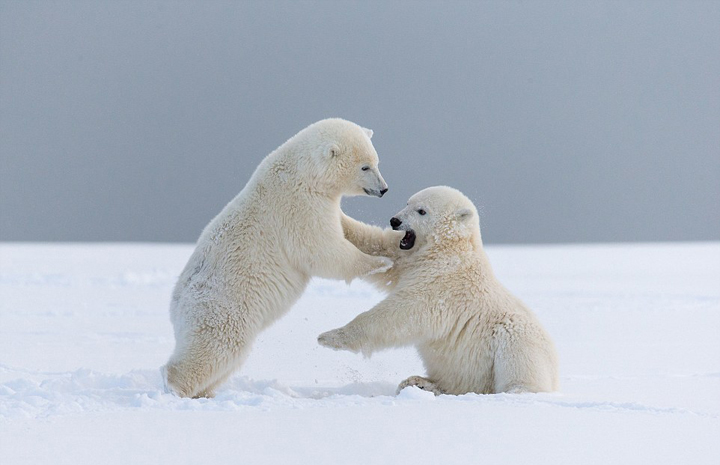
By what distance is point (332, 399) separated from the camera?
4789 mm

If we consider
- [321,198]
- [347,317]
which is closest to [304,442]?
[321,198]

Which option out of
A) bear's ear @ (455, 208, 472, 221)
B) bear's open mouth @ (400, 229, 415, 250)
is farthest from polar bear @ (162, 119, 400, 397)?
bear's ear @ (455, 208, 472, 221)

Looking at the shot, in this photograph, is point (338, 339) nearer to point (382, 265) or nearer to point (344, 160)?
point (382, 265)

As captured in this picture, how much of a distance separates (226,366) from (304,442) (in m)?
1.84

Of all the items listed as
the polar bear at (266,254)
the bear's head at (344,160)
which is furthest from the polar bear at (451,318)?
the bear's head at (344,160)

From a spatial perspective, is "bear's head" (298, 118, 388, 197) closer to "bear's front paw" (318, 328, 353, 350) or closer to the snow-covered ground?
"bear's front paw" (318, 328, 353, 350)

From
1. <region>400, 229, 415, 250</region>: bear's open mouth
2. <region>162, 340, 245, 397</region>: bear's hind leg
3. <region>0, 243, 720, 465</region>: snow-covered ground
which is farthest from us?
<region>400, 229, 415, 250</region>: bear's open mouth

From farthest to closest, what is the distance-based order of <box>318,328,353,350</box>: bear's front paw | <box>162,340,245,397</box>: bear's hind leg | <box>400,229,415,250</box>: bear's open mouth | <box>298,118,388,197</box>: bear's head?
<box>400,229,415,250</box>: bear's open mouth < <box>298,118,388,197</box>: bear's head < <box>318,328,353,350</box>: bear's front paw < <box>162,340,245,397</box>: bear's hind leg

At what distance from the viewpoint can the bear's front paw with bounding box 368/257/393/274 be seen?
560 centimetres

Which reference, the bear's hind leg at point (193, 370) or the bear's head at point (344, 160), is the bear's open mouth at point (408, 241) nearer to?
the bear's head at point (344, 160)

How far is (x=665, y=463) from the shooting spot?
3.28 meters

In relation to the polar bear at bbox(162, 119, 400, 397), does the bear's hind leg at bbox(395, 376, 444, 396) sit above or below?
below

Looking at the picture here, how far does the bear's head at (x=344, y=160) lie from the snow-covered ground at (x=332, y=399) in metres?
1.46

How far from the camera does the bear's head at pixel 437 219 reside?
5.78 meters
